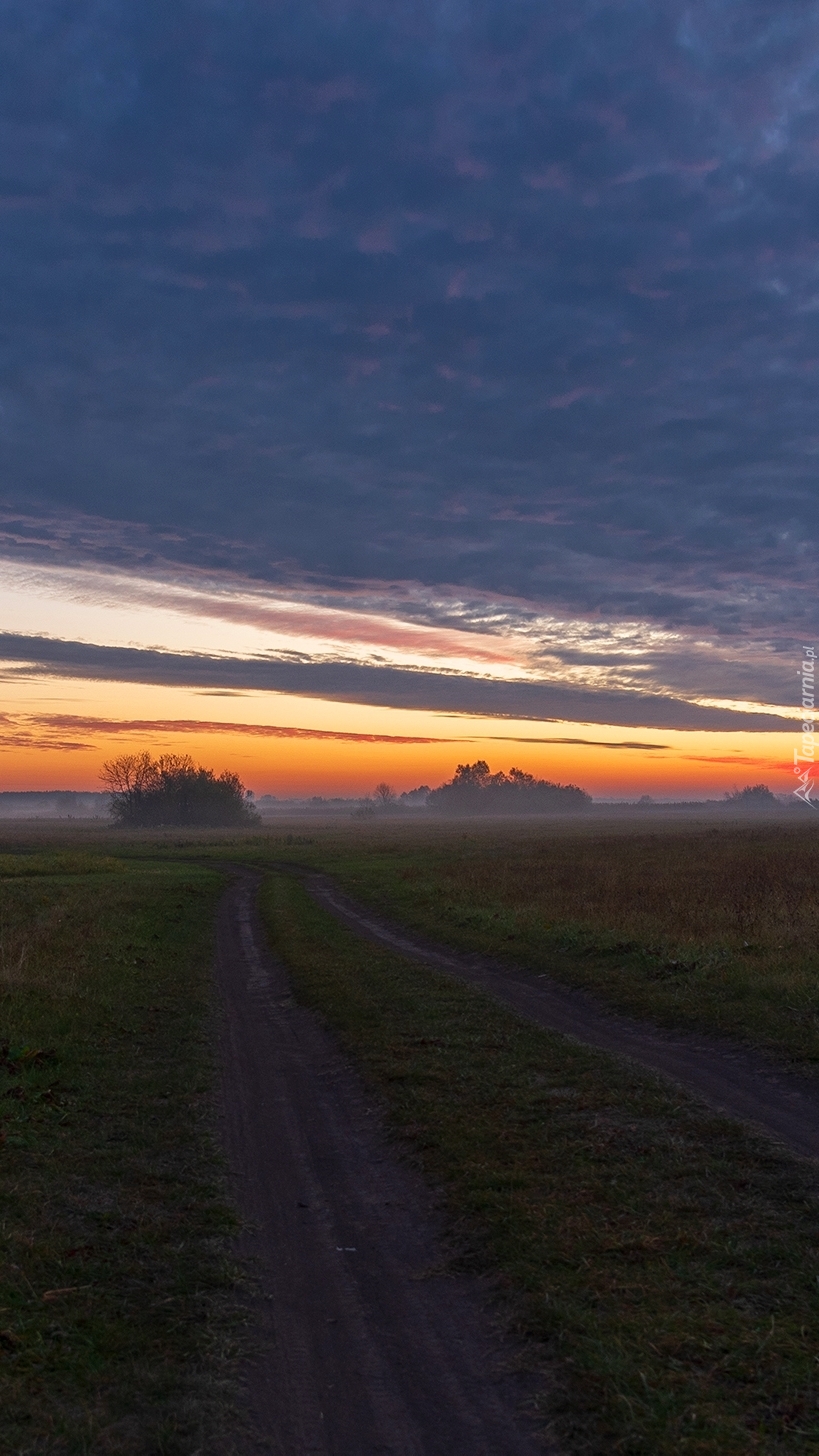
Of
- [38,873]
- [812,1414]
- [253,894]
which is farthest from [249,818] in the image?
[812,1414]

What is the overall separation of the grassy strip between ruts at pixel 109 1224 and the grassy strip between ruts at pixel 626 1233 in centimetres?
200

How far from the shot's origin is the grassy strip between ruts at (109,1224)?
4.90 m

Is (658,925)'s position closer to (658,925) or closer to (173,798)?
(658,925)

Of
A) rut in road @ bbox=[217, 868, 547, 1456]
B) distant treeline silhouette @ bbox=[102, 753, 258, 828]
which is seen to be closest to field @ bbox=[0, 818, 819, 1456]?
rut in road @ bbox=[217, 868, 547, 1456]

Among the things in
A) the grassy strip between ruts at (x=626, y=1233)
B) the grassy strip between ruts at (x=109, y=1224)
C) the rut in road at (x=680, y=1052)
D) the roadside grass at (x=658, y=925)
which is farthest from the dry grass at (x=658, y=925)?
the grassy strip between ruts at (x=109, y=1224)

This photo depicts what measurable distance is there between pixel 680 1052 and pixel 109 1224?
838cm

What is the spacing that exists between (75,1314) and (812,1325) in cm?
465

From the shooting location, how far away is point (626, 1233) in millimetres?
6797

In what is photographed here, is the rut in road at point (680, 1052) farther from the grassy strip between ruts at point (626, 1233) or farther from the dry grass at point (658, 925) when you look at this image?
the grassy strip between ruts at point (626, 1233)

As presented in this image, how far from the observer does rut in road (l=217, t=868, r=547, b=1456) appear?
4.75m

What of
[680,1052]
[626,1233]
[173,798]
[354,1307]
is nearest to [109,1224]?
[354,1307]

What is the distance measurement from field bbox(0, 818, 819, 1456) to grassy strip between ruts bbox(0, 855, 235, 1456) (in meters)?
0.03

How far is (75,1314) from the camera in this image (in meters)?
5.84

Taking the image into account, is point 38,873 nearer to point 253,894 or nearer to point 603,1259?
point 253,894
